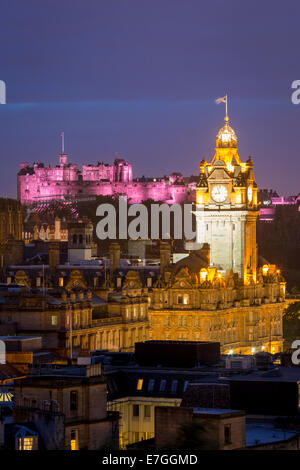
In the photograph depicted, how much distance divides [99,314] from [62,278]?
1143 cm

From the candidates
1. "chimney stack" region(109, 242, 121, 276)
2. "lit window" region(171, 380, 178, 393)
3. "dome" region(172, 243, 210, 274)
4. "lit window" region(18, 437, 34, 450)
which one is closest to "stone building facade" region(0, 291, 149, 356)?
"chimney stack" region(109, 242, 121, 276)

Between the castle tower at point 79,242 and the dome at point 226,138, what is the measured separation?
12.8 meters

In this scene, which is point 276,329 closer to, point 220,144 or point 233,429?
point 220,144

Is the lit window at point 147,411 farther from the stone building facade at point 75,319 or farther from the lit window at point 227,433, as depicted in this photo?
the stone building facade at point 75,319

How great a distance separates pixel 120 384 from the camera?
84.6m

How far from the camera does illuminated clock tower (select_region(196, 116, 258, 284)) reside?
486 feet

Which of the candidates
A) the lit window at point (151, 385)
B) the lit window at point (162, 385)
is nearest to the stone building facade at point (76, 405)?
the lit window at point (162, 385)

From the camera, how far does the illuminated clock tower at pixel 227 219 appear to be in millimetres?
148250

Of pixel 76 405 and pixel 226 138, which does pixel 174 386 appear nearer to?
pixel 76 405

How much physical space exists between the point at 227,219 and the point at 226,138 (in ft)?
25.4

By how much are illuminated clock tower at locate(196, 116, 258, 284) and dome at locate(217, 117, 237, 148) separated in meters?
2.33

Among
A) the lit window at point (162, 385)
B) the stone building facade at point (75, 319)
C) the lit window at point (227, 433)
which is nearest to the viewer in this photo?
the lit window at point (227, 433)

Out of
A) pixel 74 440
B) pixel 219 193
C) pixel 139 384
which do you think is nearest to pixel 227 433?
pixel 74 440
